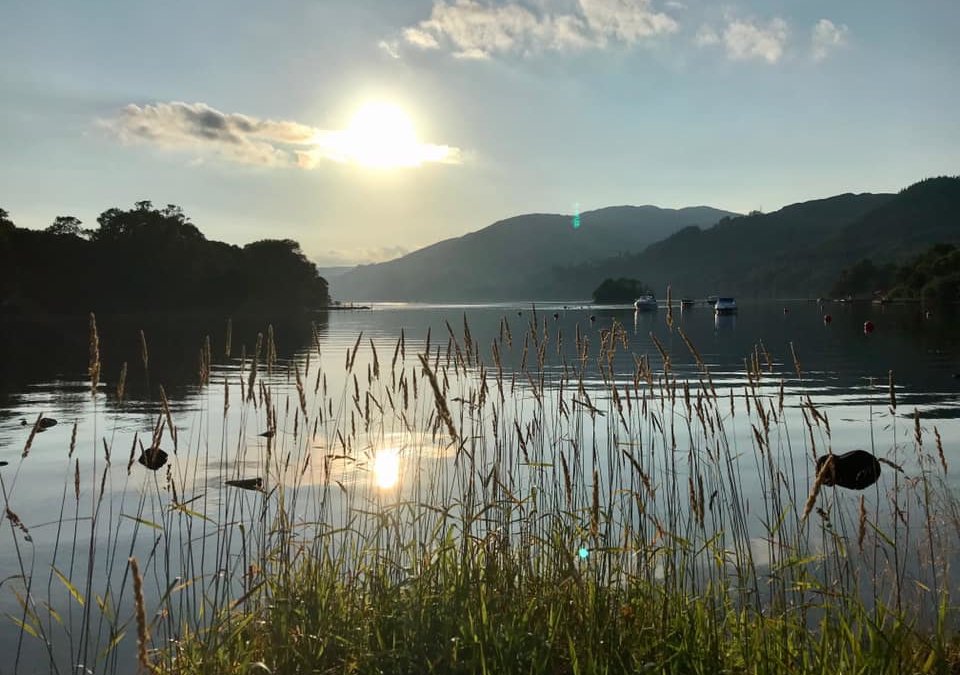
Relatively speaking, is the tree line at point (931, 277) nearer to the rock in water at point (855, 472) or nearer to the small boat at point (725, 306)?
the small boat at point (725, 306)

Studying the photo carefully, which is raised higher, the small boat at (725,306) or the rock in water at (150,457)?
the small boat at (725,306)

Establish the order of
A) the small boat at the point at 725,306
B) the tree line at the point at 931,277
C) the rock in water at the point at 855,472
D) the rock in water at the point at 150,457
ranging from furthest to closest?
the small boat at the point at 725,306 → the tree line at the point at 931,277 → the rock in water at the point at 855,472 → the rock in water at the point at 150,457

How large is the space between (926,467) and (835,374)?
1969 cm

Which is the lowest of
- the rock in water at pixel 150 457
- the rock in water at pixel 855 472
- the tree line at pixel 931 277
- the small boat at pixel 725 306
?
the rock in water at pixel 855 472

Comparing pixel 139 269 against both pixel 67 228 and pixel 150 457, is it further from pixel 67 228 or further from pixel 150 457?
pixel 150 457

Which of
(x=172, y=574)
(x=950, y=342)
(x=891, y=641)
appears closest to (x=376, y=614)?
(x=891, y=641)

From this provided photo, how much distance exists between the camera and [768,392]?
86.3ft

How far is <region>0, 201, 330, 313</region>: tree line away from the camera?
131 m

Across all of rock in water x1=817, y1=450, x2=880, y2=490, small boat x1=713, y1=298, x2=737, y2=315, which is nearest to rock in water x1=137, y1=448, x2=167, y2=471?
rock in water x1=817, y1=450, x2=880, y2=490

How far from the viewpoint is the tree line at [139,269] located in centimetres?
13062

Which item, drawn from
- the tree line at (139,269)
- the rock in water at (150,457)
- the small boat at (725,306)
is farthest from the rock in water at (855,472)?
the tree line at (139,269)

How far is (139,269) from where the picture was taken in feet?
487

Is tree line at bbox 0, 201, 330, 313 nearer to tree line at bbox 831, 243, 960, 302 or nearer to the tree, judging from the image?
the tree

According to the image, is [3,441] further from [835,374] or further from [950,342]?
[950,342]
